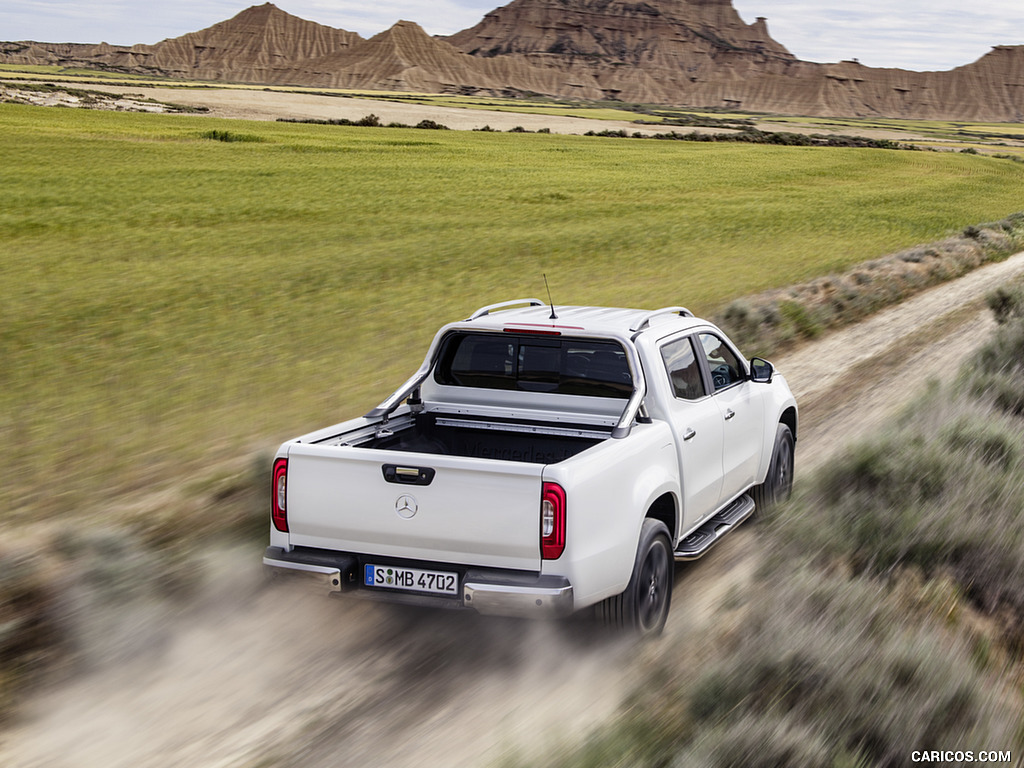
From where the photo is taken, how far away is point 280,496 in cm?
538

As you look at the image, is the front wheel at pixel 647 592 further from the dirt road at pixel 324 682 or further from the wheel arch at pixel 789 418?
the wheel arch at pixel 789 418

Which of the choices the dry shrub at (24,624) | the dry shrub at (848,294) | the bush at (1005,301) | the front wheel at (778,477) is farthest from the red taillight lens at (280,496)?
the bush at (1005,301)

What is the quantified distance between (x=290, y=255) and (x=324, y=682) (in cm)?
1872

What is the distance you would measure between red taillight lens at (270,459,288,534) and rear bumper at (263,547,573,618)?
0.14 m

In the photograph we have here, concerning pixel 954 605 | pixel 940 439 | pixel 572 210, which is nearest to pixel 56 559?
pixel 954 605

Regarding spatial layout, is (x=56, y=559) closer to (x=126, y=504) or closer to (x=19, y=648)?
(x=19, y=648)

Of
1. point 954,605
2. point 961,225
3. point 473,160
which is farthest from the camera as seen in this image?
point 473,160

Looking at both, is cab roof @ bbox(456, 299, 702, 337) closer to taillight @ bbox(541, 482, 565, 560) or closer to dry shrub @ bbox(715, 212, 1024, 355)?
taillight @ bbox(541, 482, 565, 560)

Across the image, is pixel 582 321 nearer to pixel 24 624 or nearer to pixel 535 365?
pixel 535 365

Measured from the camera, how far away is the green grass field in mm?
9734

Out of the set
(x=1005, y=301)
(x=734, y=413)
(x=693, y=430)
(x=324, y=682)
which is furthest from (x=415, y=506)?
(x=1005, y=301)

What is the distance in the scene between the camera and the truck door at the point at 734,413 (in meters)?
6.75

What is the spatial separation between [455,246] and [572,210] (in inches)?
415

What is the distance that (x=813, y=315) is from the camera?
17.2m
